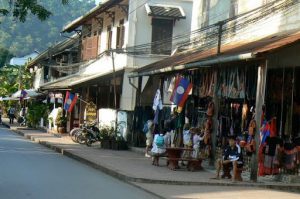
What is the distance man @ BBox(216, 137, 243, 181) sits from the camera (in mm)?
14547

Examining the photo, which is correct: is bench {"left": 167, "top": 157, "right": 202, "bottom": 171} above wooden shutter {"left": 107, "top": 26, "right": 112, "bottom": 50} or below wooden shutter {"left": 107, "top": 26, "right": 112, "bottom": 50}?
below

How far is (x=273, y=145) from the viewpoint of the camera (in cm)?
1483

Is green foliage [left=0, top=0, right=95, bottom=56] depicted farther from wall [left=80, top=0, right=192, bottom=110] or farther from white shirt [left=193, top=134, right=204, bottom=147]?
white shirt [left=193, top=134, right=204, bottom=147]

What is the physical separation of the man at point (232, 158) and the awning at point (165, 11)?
536 inches

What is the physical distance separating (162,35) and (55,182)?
16.0 m

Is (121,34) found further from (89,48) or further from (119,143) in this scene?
(89,48)

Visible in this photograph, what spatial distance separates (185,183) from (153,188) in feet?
4.11

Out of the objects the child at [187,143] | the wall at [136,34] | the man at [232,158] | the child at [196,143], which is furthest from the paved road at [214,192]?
the wall at [136,34]

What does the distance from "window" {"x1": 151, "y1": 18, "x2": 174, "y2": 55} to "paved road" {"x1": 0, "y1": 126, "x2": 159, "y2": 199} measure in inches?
416

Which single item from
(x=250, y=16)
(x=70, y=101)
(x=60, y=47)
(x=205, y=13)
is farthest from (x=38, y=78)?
(x=250, y=16)

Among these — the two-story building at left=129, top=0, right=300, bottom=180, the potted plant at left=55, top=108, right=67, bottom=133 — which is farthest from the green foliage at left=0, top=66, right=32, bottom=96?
the two-story building at left=129, top=0, right=300, bottom=180

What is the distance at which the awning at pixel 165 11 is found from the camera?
2750 centimetres

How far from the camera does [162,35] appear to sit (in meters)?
28.2

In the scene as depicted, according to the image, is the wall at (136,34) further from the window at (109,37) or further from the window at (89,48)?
the window at (89,48)
